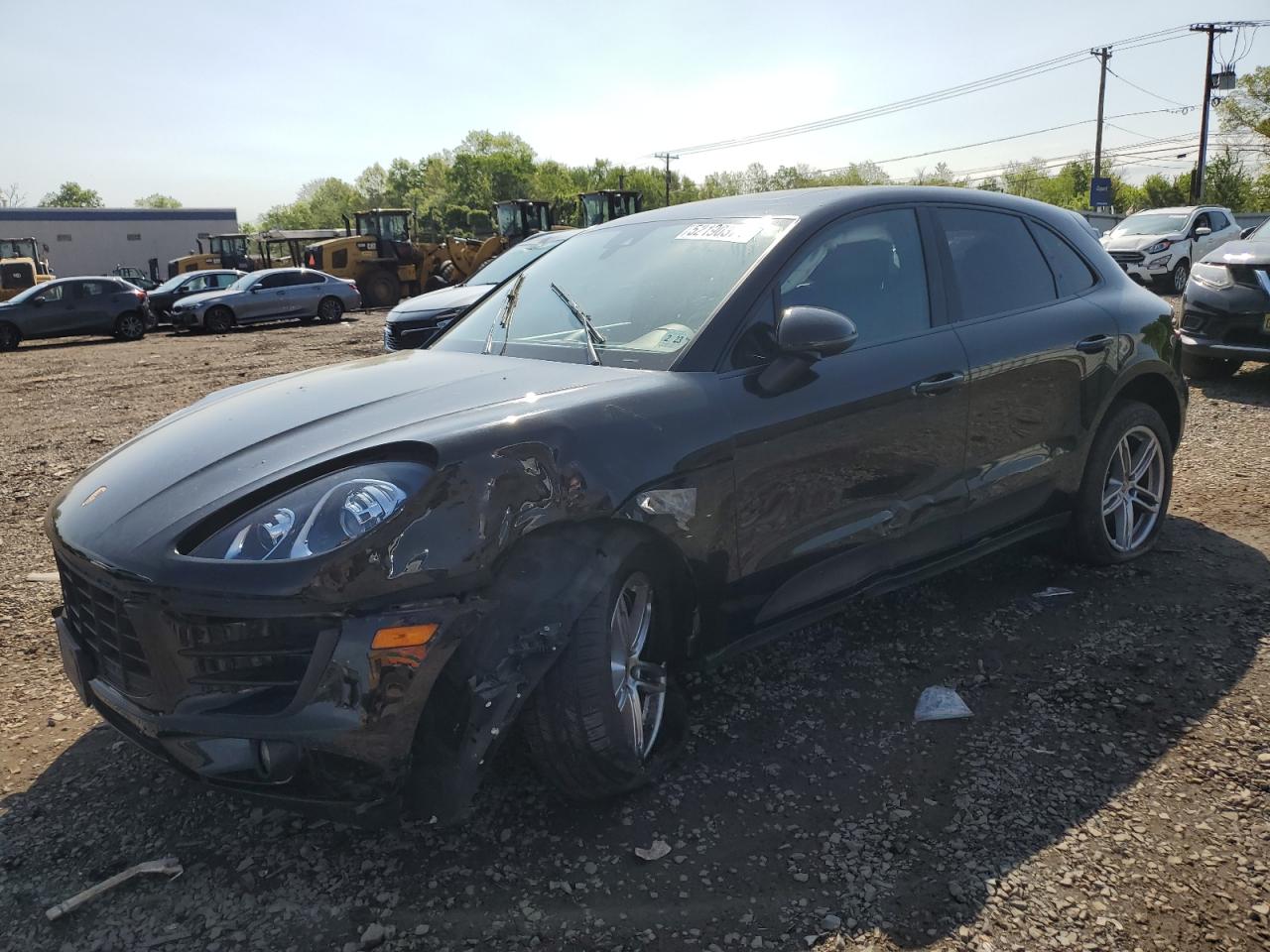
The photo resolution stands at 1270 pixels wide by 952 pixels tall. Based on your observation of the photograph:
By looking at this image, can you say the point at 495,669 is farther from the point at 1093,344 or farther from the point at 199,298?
the point at 199,298

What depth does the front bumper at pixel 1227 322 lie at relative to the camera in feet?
25.1

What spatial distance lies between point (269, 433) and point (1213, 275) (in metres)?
8.27

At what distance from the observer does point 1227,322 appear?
25.7 feet

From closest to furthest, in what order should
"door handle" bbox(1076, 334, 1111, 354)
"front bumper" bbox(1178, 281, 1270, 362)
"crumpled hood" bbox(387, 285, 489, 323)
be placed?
"door handle" bbox(1076, 334, 1111, 354)
"front bumper" bbox(1178, 281, 1270, 362)
"crumpled hood" bbox(387, 285, 489, 323)

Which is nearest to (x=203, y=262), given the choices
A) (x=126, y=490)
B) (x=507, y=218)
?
(x=507, y=218)

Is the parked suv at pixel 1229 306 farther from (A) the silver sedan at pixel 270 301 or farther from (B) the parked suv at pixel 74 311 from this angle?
(B) the parked suv at pixel 74 311

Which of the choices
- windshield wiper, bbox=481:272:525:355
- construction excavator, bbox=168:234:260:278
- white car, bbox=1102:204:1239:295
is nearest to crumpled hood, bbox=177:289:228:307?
construction excavator, bbox=168:234:260:278

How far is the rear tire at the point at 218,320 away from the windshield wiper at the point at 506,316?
66.5ft

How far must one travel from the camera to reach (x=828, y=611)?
10.1 ft

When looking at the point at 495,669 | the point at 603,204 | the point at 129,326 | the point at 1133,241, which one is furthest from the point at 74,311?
the point at 1133,241

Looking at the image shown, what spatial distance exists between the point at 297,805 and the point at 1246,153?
65325 millimetres

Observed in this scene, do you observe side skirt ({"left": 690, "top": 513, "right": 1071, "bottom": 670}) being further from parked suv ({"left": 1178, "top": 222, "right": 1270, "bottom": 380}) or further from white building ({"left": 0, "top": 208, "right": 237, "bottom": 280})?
white building ({"left": 0, "top": 208, "right": 237, "bottom": 280})

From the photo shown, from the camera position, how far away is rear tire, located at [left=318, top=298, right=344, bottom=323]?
23391 millimetres

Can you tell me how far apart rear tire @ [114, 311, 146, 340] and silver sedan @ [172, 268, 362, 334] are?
0.96 meters
